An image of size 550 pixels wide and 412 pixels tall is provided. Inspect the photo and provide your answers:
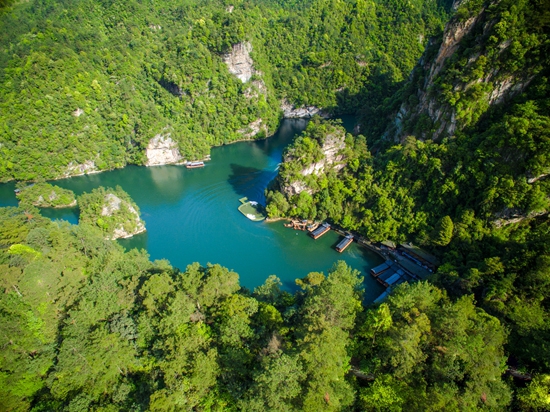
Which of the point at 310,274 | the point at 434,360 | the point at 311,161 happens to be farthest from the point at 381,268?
the point at 434,360

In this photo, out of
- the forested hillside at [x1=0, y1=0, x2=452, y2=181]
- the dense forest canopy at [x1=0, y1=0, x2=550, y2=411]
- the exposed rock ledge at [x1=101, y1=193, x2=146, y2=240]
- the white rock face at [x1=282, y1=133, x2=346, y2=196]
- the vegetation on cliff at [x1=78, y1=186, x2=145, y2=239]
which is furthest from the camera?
the forested hillside at [x1=0, y1=0, x2=452, y2=181]

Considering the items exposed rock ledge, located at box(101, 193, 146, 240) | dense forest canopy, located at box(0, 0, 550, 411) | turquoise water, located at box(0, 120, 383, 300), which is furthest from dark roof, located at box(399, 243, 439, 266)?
exposed rock ledge, located at box(101, 193, 146, 240)

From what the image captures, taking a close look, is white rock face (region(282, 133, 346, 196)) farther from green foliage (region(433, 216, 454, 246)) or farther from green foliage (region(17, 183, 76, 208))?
green foliage (region(17, 183, 76, 208))

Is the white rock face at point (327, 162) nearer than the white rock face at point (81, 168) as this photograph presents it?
Yes

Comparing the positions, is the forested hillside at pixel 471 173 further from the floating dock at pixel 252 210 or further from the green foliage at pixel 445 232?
the floating dock at pixel 252 210

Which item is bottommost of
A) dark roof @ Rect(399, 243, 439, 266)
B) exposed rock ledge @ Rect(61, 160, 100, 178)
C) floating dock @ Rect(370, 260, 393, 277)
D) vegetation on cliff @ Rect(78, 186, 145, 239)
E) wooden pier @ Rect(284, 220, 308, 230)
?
exposed rock ledge @ Rect(61, 160, 100, 178)

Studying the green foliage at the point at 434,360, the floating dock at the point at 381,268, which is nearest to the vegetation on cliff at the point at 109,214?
the floating dock at the point at 381,268
